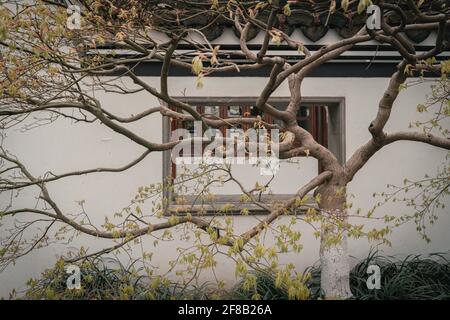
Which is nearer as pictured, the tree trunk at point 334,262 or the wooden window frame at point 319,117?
the tree trunk at point 334,262

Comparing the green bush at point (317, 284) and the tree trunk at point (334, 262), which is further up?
the tree trunk at point (334, 262)

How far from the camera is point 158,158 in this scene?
6996 millimetres

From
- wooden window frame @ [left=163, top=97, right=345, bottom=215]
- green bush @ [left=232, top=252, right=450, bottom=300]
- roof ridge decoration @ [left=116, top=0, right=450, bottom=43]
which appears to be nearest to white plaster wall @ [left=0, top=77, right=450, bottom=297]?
wooden window frame @ [left=163, top=97, right=345, bottom=215]

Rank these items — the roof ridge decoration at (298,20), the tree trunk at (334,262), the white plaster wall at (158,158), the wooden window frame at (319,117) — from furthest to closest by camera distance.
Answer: the wooden window frame at (319,117) < the white plaster wall at (158,158) < the roof ridge decoration at (298,20) < the tree trunk at (334,262)

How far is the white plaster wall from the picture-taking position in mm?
6824

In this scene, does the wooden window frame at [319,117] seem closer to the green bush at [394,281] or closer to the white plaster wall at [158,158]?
the white plaster wall at [158,158]

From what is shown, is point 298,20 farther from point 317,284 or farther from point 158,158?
point 317,284

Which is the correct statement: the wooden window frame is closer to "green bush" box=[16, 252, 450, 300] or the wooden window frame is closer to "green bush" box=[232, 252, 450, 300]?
"green bush" box=[16, 252, 450, 300]

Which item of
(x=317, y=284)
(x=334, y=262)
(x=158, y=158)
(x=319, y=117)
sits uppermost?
(x=319, y=117)

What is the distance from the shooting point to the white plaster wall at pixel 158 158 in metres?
6.82

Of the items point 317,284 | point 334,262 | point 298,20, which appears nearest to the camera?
point 334,262

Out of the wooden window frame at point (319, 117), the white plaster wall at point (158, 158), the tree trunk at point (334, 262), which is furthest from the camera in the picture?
the wooden window frame at point (319, 117)

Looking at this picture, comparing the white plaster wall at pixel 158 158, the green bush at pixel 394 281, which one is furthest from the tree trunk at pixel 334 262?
the white plaster wall at pixel 158 158

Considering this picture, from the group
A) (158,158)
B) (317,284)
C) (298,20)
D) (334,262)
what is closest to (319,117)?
(298,20)
